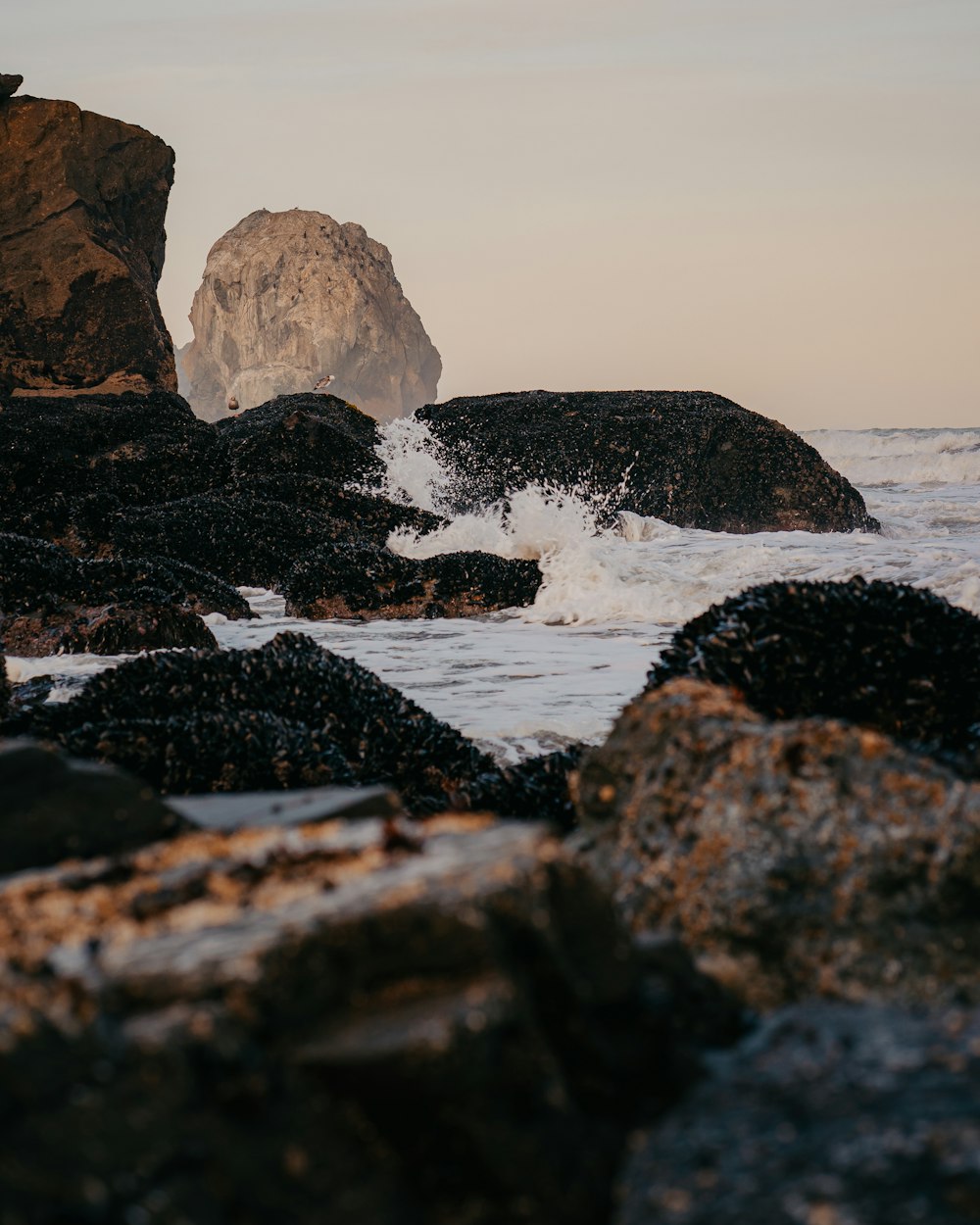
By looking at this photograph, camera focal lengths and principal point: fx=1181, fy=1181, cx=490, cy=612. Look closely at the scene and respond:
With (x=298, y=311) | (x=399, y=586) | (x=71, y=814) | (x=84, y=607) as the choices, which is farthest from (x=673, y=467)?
(x=298, y=311)

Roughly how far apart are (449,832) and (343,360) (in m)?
131

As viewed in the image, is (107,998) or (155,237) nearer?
(107,998)

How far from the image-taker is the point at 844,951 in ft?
7.86

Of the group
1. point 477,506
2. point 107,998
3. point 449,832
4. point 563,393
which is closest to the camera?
point 107,998

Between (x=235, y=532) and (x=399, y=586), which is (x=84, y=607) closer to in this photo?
(x=399, y=586)

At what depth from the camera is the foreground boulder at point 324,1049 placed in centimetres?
148

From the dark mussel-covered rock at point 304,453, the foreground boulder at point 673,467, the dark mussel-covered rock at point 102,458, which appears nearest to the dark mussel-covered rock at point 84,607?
the dark mussel-covered rock at point 102,458

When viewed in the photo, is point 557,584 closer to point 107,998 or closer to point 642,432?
point 642,432

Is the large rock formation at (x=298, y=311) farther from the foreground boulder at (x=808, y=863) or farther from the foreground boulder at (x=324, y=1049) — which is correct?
the foreground boulder at (x=324, y=1049)

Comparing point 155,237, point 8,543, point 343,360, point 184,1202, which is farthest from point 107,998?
point 343,360

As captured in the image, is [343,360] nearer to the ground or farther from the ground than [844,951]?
farther from the ground

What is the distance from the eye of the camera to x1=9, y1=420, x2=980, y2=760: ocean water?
7453 mm

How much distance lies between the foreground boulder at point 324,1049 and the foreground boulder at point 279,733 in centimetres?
287

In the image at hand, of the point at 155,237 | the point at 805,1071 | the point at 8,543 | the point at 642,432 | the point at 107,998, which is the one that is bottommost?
the point at 805,1071
